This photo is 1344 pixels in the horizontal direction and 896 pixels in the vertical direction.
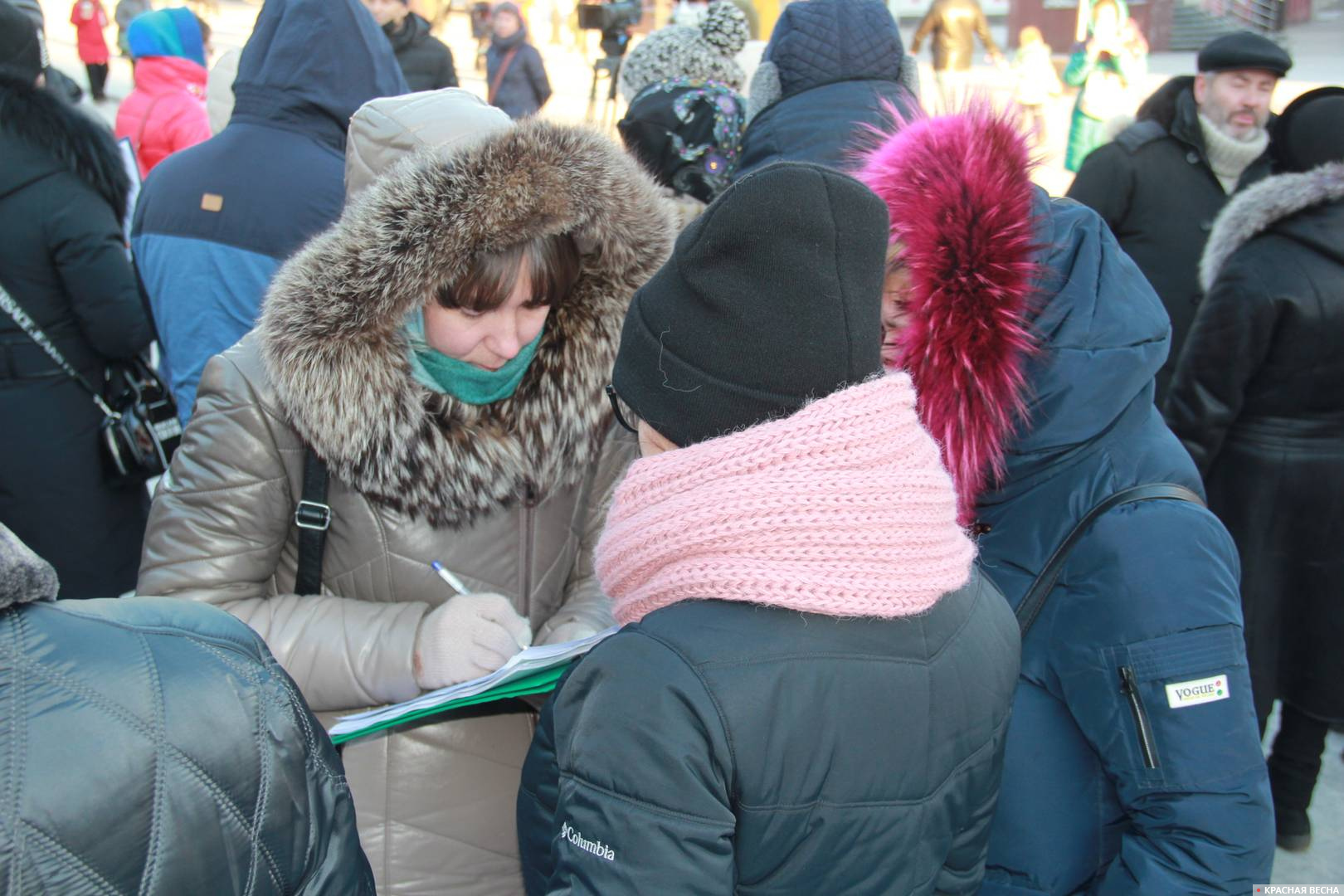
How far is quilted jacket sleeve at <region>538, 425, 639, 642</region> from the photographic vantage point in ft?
5.84

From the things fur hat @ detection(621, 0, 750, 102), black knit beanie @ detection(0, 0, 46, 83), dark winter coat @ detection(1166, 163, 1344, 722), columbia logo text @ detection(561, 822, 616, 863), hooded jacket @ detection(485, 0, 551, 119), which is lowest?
dark winter coat @ detection(1166, 163, 1344, 722)

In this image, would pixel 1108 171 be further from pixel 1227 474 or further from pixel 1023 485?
pixel 1023 485

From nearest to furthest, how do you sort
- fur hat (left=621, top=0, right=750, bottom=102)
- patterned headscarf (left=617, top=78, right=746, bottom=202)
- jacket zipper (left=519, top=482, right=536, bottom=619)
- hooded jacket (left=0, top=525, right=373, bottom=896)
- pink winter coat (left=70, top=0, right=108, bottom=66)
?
hooded jacket (left=0, top=525, right=373, bottom=896), jacket zipper (left=519, top=482, right=536, bottom=619), patterned headscarf (left=617, top=78, right=746, bottom=202), fur hat (left=621, top=0, right=750, bottom=102), pink winter coat (left=70, top=0, right=108, bottom=66)

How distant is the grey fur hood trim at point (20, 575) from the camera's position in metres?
0.79

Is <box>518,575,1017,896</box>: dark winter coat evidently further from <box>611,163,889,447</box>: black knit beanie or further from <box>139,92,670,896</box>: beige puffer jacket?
<box>139,92,670,896</box>: beige puffer jacket

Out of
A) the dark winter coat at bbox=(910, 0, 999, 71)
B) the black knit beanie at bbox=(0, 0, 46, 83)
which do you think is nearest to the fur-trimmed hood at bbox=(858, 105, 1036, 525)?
the black knit beanie at bbox=(0, 0, 46, 83)

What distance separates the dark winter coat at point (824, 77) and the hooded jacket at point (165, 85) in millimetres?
2752

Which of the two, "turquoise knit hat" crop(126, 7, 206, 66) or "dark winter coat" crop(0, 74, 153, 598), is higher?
"turquoise knit hat" crop(126, 7, 206, 66)

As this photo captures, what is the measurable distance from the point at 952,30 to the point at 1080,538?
37.3ft

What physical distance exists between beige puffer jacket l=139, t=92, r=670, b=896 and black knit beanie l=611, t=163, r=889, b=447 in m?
0.61

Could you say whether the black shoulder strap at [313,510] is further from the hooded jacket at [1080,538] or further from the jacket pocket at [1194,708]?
the jacket pocket at [1194,708]

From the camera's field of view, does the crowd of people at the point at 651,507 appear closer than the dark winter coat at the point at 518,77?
Yes

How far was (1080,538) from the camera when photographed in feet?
4.63

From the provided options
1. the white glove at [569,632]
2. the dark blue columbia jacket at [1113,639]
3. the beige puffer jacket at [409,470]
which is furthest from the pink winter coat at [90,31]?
the dark blue columbia jacket at [1113,639]
